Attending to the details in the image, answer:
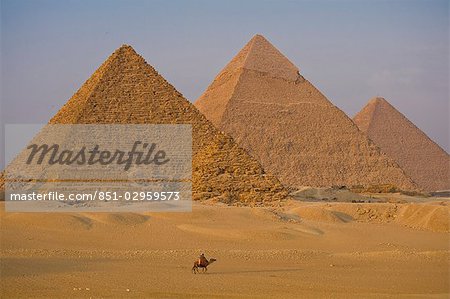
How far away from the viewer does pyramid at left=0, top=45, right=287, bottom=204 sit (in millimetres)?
34562

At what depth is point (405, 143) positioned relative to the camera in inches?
3095

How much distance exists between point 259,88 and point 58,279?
180 feet

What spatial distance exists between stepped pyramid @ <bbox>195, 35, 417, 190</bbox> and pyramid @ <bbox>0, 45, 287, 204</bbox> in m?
20.7

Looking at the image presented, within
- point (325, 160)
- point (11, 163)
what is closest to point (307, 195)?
point (11, 163)

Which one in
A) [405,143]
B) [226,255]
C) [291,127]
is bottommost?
[226,255]

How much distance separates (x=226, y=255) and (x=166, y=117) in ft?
78.5

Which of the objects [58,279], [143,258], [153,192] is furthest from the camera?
[153,192]

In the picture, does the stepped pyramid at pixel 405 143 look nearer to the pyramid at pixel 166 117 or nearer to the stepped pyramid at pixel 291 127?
the stepped pyramid at pixel 291 127

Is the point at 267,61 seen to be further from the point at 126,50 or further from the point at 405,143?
the point at 126,50

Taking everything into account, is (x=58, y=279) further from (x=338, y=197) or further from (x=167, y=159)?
(x=338, y=197)

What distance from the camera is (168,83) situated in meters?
41.2

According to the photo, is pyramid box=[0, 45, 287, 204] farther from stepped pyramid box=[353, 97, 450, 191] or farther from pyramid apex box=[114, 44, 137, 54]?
stepped pyramid box=[353, 97, 450, 191]

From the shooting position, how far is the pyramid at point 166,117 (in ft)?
113

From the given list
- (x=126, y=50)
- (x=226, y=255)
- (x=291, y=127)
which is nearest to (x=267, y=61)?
(x=291, y=127)
